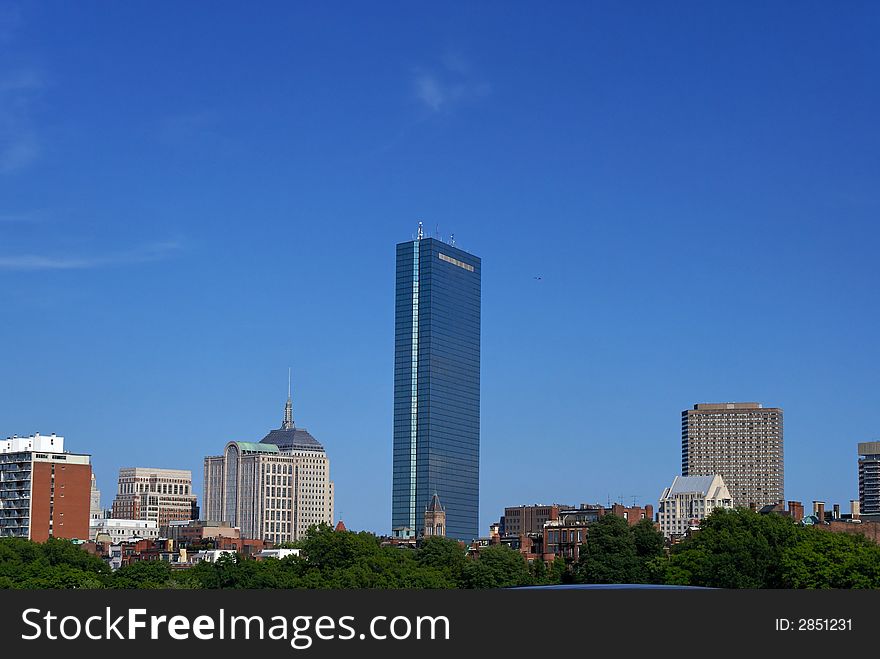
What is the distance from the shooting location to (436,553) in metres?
166

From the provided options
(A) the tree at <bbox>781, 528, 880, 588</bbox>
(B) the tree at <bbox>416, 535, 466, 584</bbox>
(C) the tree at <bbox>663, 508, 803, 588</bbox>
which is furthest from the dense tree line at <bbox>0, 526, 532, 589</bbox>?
(A) the tree at <bbox>781, 528, 880, 588</bbox>

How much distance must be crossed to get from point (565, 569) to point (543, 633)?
415ft

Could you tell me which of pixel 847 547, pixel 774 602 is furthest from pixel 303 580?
pixel 774 602

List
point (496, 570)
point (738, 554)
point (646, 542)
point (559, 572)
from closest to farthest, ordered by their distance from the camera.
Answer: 1. point (738, 554)
2. point (646, 542)
3. point (496, 570)
4. point (559, 572)

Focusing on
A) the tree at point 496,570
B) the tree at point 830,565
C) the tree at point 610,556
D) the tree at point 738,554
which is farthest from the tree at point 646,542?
the tree at point 830,565

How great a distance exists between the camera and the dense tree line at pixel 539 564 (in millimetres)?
109438

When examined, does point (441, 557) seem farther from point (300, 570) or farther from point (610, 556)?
point (300, 570)

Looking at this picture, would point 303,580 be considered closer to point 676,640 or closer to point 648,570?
point 648,570

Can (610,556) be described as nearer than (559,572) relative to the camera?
Yes

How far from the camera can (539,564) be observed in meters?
155

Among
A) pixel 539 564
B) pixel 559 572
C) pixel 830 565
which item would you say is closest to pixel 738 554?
pixel 830 565

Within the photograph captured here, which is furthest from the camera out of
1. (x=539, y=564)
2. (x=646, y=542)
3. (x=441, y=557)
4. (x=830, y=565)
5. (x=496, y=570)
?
(x=441, y=557)

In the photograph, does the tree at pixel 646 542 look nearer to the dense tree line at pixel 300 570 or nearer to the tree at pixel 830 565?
the dense tree line at pixel 300 570

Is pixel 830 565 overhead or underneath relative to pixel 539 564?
overhead
